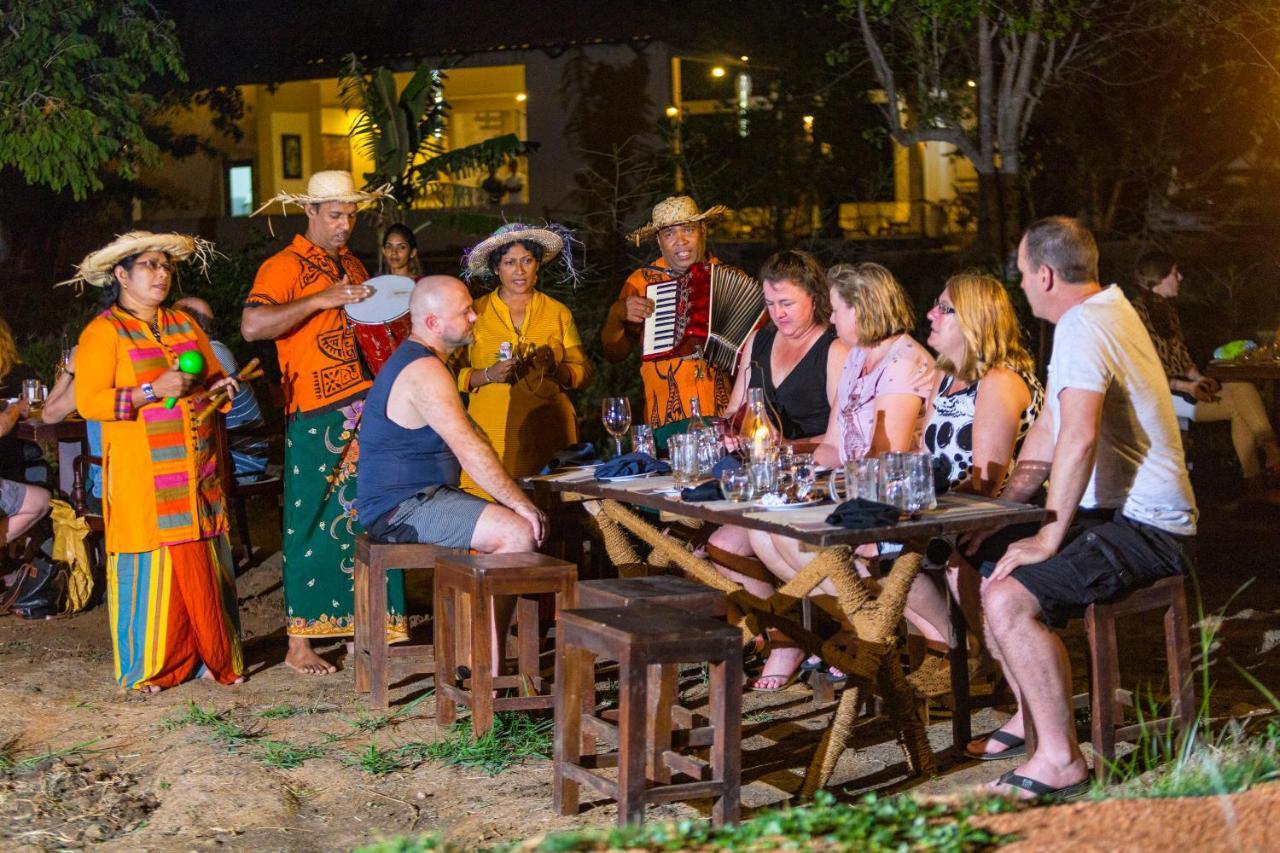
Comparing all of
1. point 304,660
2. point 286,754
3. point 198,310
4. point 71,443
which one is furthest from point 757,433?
point 71,443

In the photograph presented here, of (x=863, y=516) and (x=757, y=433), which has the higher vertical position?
(x=757, y=433)

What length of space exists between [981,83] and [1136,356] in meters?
9.43

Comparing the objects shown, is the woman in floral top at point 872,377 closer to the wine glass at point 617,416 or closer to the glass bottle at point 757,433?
the glass bottle at point 757,433

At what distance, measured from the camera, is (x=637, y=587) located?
16.8 feet

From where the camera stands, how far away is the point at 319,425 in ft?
22.0

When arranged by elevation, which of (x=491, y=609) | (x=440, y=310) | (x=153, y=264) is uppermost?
(x=153, y=264)

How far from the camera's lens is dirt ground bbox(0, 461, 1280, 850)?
4.52 meters

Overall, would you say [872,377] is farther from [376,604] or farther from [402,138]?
[402,138]

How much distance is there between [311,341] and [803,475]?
2579mm

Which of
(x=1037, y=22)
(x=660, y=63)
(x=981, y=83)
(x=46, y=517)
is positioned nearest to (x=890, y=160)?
(x=660, y=63)

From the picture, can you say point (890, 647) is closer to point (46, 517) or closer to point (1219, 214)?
point (46, 517)

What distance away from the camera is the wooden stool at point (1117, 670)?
15.8ft

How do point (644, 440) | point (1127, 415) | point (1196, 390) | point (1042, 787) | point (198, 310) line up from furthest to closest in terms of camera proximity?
1. point (1196, 390)
2. point (198, 310)
3. point (644, 440)
4. point (1127, 415)
5. point (1042, 787)

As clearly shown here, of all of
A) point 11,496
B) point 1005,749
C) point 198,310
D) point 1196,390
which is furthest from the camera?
point 1196,390
